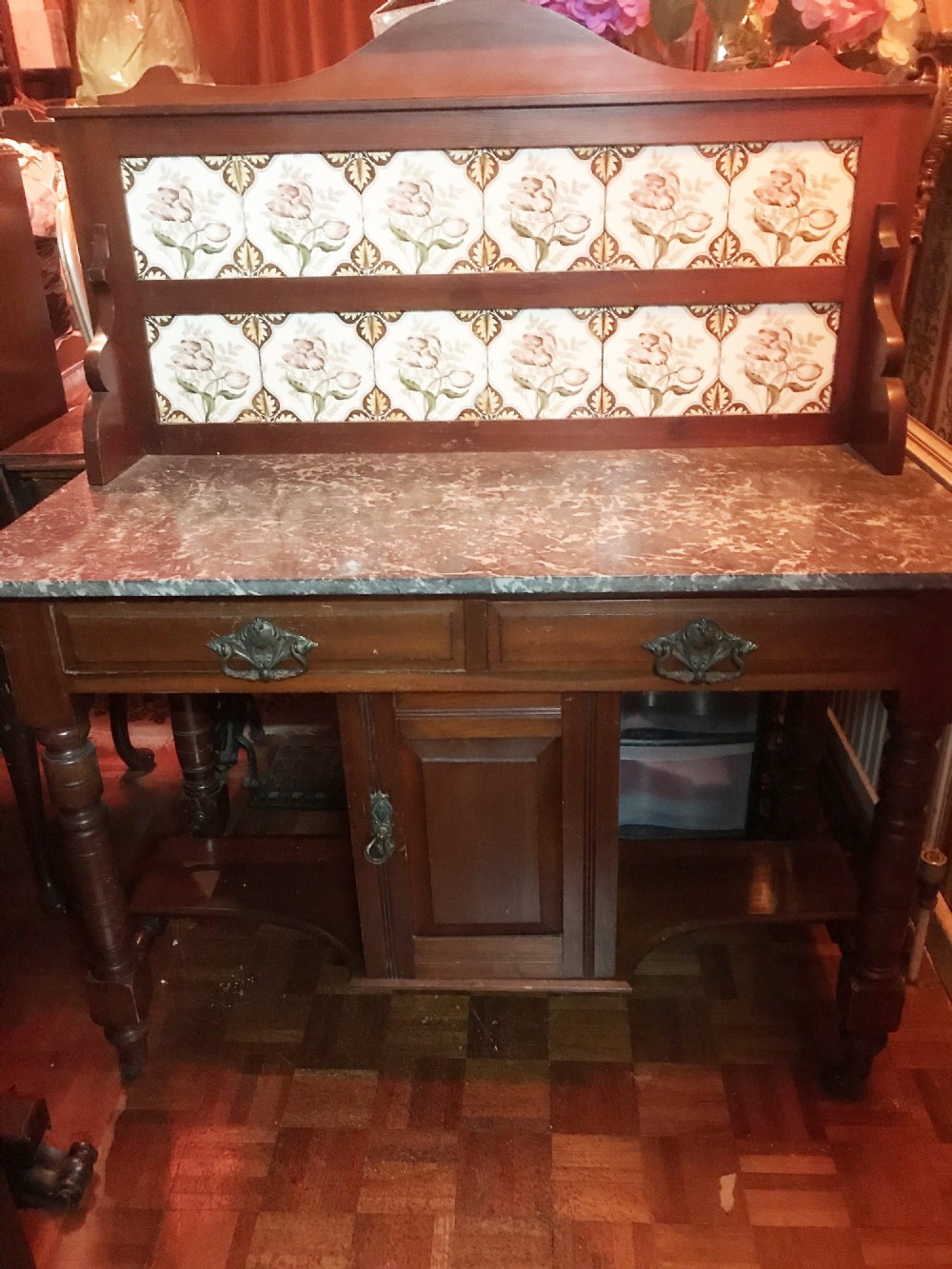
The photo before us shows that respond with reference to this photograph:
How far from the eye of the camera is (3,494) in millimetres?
1768

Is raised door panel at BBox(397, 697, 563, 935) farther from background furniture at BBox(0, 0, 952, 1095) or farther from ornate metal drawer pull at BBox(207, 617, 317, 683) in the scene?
ornate metal drawer pull at BBox(207, 617, 317, 683)

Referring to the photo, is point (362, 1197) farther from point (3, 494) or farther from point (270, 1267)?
point (3, 494)

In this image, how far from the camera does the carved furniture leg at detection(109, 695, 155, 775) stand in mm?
2297

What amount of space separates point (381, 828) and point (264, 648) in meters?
0.33

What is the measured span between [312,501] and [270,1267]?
1017 mm

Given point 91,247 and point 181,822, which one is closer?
point 91,247

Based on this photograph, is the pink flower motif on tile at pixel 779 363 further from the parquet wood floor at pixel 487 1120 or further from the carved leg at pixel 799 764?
the parquet wood floor at pixel 487 1120

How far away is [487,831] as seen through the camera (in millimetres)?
1428

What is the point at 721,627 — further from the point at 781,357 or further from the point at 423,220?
the point at 423,220

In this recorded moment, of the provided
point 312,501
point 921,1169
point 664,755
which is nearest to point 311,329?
point 312,501

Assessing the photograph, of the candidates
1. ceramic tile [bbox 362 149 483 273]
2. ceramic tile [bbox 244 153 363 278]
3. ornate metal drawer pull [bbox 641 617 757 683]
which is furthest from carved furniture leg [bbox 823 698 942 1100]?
ceramic tile [bbox 244 153 363 278]

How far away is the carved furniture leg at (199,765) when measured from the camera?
1940mm

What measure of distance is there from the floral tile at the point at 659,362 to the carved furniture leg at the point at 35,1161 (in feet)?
4.35

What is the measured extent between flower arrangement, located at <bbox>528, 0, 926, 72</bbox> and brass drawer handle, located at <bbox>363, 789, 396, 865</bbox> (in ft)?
3.77
